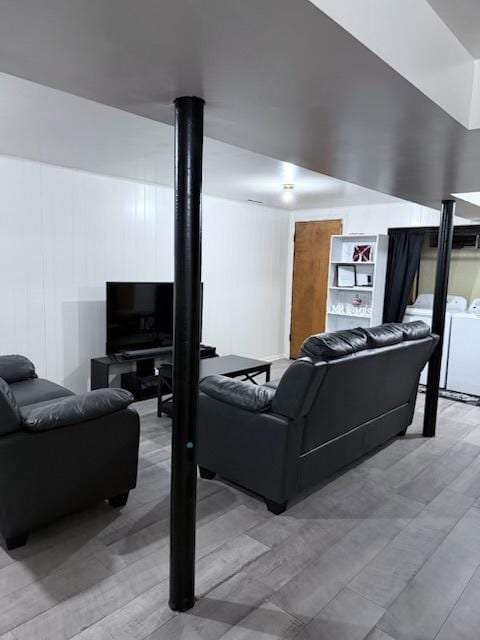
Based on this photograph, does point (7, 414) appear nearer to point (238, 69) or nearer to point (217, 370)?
point (238, 69)

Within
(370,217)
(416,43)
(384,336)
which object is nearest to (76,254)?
(384,336)

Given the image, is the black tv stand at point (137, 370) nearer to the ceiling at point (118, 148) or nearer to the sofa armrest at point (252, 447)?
the sofa armrest at point (252, 447)

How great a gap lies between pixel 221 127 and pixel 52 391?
90.0 inches

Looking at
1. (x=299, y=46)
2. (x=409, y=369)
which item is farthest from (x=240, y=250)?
(x=299, y=46)

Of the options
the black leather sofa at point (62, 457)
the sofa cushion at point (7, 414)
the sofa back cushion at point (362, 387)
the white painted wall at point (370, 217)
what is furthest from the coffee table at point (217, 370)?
the white painted wall at point (370, 217)

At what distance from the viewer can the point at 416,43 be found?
1.46 meters

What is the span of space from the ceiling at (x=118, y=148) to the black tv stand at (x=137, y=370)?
1.88m

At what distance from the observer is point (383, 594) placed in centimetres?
205

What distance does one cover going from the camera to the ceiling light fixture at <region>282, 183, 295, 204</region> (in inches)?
190

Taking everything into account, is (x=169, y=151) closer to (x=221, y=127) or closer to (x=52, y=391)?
(x=221, y=127)

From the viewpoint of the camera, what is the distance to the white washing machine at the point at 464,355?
208 inches

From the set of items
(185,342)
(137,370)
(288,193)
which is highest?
(288,193)

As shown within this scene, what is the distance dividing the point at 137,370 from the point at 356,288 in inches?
125

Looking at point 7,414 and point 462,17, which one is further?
point 7,414
